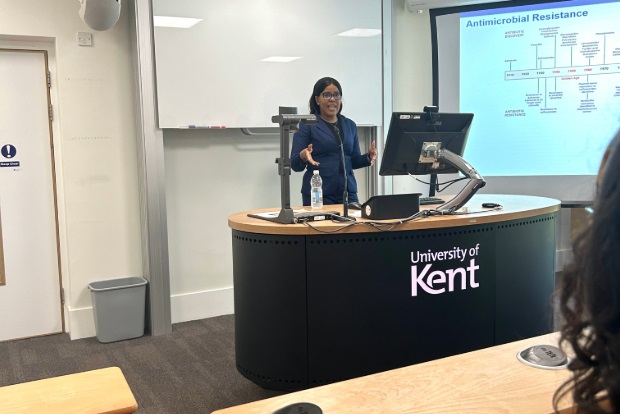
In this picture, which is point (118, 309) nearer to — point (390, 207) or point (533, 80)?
point (390, 207)

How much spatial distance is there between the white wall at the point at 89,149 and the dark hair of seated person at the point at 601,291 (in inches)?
137

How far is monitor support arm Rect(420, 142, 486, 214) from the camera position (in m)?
2.82

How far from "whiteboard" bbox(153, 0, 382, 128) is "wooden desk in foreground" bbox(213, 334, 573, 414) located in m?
2.86

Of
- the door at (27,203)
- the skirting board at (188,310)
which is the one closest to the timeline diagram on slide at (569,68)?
the skirting board at (188,310)

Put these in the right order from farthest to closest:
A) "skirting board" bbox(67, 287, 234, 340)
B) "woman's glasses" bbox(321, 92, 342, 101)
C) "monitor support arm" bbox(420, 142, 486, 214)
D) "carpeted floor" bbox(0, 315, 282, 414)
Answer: "skirting board" bbox(67, 287, 234, 340) < "woman's glasses" bbox(321, 92, 342, 101) < "monitor support arm" bbox(420, 142, 486, 214) < "carpeted floor" bbox(0, 315, 282, 414)

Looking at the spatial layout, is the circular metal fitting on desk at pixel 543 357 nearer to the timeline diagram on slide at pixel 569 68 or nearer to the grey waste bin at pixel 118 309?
the grey waste bin at pixel 118 309

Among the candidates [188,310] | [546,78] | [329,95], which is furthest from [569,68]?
[188,310]

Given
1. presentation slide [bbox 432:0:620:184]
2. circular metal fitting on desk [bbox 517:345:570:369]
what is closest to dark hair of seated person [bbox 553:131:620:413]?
circular metal fitting on desk [bbox 517:345:570:369]

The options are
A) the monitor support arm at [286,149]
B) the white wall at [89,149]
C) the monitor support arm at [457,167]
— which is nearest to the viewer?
the monitor support arm at [286,149]

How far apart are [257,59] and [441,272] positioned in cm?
210

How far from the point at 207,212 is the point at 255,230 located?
1.63m

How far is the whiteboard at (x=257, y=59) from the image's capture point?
3.66m

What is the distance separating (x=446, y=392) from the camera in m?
1.08

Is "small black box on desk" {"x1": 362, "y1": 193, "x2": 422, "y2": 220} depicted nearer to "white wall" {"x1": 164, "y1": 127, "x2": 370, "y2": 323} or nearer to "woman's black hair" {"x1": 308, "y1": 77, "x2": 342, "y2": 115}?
"woman's black hair" {"x1": 308, "y1": 77, "x2": 342, "y2": 115}
